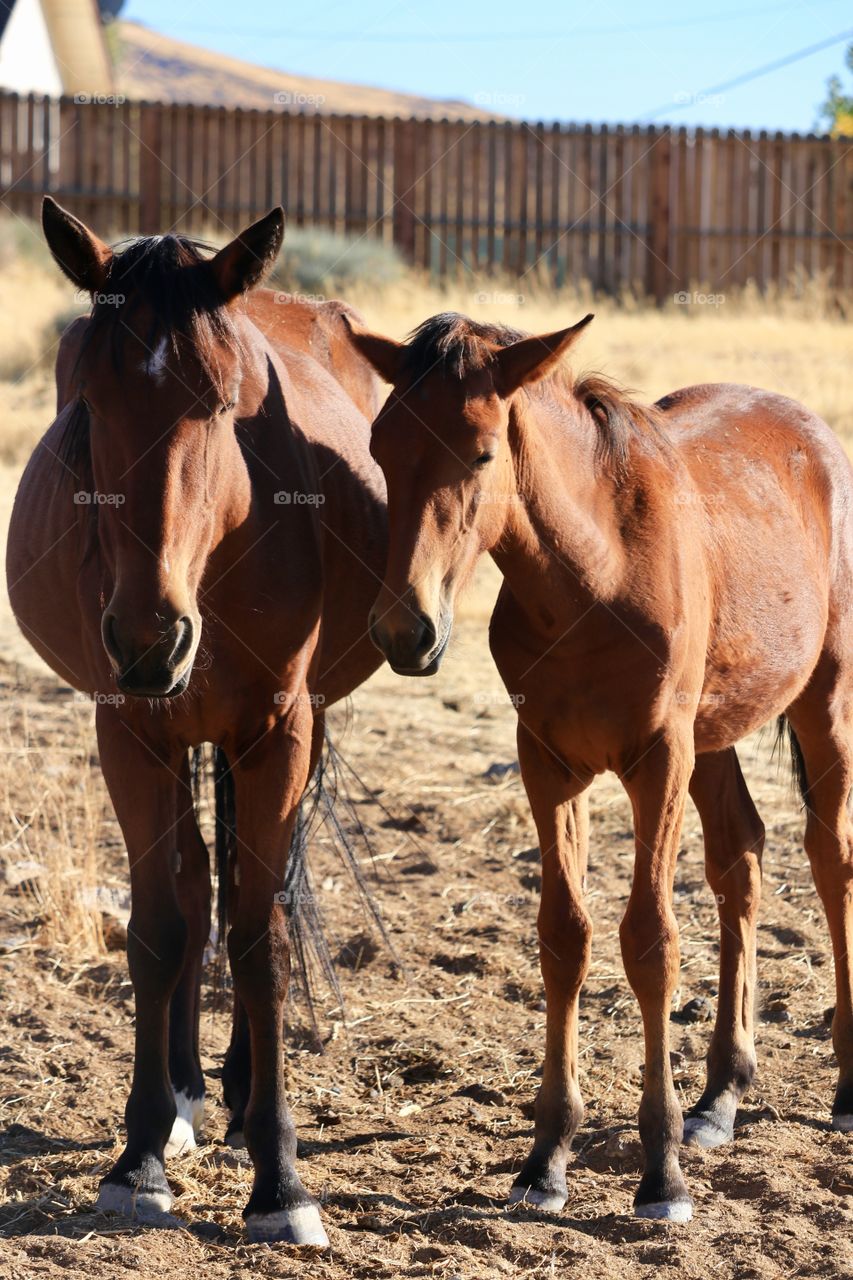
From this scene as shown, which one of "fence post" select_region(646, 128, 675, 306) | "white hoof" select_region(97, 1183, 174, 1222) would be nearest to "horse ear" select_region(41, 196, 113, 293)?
"white hoof" select_region(97, 1183, 174, 1222)

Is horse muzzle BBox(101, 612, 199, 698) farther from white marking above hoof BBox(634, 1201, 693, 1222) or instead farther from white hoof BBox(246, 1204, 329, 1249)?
white marking above hoof BBox(634, 1201, 693, 1222)

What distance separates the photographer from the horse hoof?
4125 millimetres

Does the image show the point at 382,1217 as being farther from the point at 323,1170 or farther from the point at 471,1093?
the point at 471,1093

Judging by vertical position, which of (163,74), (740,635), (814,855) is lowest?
(814,855)

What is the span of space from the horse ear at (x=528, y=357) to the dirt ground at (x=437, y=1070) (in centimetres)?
214

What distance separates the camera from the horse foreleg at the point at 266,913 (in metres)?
3.79

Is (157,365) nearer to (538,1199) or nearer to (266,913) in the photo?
(266,913)

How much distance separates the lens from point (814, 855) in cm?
471

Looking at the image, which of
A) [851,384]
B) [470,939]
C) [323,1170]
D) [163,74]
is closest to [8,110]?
[851,384]

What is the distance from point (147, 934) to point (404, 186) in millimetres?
16333

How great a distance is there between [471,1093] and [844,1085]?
116 centimetres

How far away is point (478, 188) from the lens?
18766 millimetres

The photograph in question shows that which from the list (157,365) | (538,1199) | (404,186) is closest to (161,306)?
(157,365)

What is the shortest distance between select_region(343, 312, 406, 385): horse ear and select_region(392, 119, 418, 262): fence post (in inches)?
615
